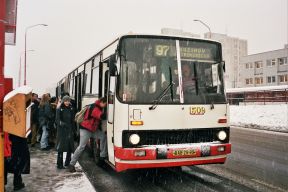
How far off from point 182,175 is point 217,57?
106 inches

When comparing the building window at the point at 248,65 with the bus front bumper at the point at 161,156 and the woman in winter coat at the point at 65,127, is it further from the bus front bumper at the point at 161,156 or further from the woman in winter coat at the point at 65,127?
the bus front bumper at the point at 161,156

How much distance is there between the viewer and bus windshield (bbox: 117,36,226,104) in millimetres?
6621

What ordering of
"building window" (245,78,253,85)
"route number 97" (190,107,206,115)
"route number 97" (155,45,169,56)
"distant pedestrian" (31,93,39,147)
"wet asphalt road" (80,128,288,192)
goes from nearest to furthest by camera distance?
"wet asphalt road" (80,128,288,192) → "route number 97" (190,107,206,115) → "route number 97" (155,45,169,56) → "distant pedestrian" (31,93,39,147) → "building window" (245,78,253,85)

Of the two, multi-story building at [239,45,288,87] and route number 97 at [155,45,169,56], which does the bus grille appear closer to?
route number 97 at [155,45,169,56]

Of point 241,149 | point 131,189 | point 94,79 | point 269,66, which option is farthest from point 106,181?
point 269,66

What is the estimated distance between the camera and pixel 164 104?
21.6 ft

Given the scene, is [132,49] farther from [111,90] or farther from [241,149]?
[241,149]

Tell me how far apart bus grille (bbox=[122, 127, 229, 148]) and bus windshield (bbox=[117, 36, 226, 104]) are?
Answer: 564 millimetres

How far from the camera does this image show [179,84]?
269 inches

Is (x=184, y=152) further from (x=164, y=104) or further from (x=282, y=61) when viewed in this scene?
(x=282, y=61)

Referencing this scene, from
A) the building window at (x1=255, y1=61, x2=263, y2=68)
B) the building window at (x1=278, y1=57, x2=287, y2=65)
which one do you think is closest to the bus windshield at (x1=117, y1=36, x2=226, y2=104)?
the building window at (x1=278, y1=57, x2=287, y2=65)

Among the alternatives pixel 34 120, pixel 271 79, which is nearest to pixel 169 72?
pixel 34 120

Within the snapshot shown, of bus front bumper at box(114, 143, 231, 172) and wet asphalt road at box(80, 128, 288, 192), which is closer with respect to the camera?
bus front bumper at box(114, 143, 231, 172)

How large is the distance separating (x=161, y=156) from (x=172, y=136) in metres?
0.46
